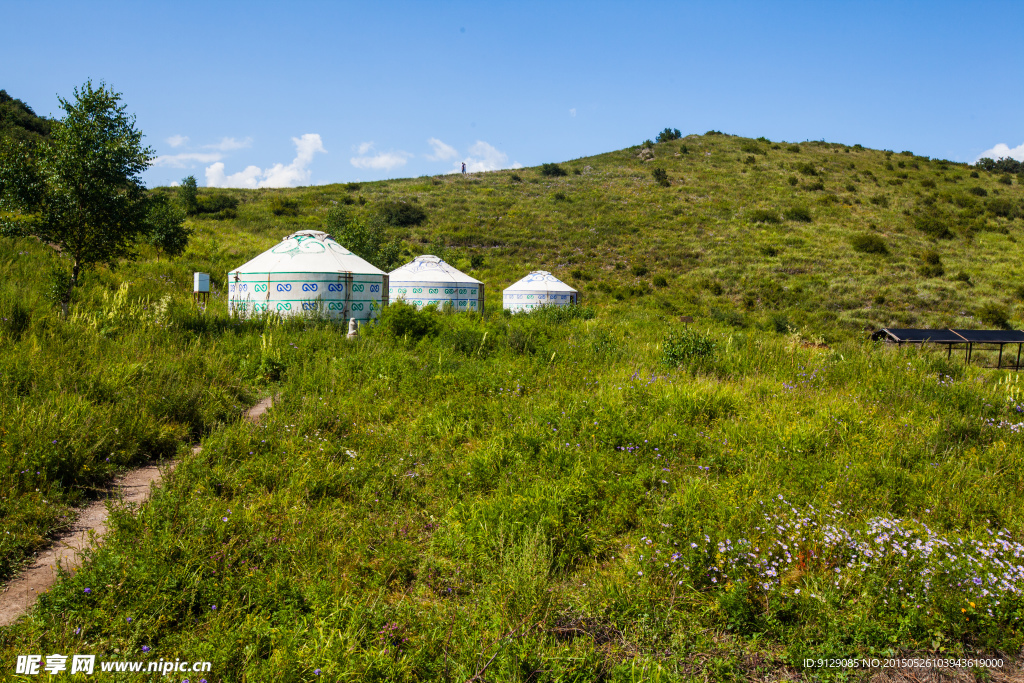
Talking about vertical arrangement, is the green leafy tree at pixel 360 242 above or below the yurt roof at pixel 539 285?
above

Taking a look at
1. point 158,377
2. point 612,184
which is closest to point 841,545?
point 158,377

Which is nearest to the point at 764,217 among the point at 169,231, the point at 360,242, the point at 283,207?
the point at 360,242

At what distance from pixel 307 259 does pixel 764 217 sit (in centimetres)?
4162

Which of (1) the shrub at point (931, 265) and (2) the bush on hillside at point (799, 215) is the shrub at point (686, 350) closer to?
(1) the shrub at point (931, 265)

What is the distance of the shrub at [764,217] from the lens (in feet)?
143

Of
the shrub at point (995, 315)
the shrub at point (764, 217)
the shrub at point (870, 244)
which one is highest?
the shrub at point (764, 217)

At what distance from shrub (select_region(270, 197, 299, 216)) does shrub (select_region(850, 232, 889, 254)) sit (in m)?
42.6

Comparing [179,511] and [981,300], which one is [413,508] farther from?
[981,300]

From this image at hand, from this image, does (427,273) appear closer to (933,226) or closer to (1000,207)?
(933,226)

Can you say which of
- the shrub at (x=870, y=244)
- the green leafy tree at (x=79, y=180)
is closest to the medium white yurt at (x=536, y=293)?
the green leafy tree at (x=79, y=180)

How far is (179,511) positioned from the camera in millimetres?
3338

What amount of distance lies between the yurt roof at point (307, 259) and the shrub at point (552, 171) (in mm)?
52309

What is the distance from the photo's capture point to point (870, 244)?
3631 cm

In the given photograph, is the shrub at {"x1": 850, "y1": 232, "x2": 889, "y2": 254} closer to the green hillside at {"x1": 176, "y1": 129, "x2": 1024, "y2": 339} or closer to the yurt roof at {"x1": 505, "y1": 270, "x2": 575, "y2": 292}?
the green hillside at {"x1": 176, "y1": 129, "x2": 1024, "y2": 339}
